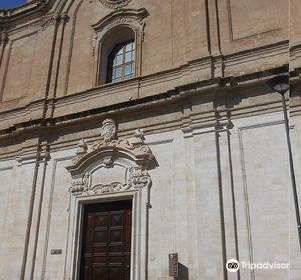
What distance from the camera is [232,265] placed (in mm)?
9055

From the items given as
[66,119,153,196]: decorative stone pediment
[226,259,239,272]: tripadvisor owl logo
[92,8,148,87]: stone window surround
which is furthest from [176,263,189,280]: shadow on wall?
[92,8,148,87]: stone window surround

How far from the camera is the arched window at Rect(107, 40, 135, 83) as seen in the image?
13531mm

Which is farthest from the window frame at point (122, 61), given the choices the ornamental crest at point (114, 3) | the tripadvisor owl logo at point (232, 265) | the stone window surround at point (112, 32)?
the tripadvisor owl logo at point (232, 265)

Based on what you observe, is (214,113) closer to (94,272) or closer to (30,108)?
(94,272)

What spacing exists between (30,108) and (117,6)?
182 inches

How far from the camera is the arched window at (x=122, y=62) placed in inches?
533

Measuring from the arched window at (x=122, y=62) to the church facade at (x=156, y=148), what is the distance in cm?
5

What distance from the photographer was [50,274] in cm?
1110

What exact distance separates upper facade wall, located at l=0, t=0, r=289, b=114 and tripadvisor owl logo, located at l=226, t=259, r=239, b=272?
16.1 ft

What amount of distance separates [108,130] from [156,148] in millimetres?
1669

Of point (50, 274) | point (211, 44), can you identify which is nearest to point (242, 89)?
point (211, 44)

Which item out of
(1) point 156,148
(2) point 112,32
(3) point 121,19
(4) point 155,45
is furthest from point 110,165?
(3) point 121,19

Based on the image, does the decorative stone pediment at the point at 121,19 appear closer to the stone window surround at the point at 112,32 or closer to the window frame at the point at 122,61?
the stone window surround at the point at 112,32

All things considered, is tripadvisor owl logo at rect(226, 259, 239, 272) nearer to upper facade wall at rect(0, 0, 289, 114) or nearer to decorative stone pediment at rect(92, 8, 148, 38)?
upper facade wall at rect(0, 0, 289, 114)
